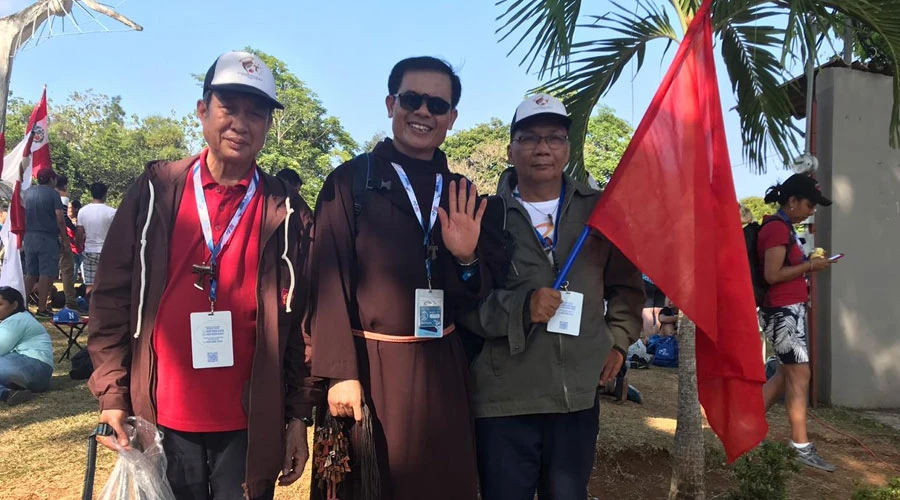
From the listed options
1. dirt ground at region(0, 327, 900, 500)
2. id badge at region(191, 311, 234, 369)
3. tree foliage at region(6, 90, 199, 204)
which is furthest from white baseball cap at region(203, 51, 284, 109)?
tree foliage at region(6, 90, 199, 204)

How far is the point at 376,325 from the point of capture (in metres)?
2.00

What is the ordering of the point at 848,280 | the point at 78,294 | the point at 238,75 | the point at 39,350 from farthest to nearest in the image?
1. the point at 78,294
2. the point at 848,280
3. the point at 39,350
4. the point at 238,75

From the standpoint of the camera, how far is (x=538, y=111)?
2.34 meters

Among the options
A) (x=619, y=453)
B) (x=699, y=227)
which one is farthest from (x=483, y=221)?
(x=619, y=453)

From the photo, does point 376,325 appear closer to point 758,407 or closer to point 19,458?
point 758,407

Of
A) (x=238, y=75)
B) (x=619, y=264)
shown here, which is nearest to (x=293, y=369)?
(x=238, y=75)

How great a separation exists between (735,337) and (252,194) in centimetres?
192

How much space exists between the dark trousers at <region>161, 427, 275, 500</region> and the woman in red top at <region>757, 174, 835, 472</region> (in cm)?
396

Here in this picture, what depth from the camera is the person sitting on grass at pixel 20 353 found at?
17.7ft

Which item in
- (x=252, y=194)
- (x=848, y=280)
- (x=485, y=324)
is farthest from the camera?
(x=848, y=280)

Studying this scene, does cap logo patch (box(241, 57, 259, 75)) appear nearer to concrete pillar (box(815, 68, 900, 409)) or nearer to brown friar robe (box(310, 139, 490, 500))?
brown friar robe (box(310, 139, 490, 500))

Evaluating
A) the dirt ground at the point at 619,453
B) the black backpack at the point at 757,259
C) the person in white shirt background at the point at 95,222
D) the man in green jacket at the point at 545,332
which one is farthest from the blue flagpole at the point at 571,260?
the person in white shirt background at the point at 95,222

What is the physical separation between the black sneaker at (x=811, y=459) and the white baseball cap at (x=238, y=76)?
14.8 ft

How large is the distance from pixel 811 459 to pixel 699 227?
3.12 m
